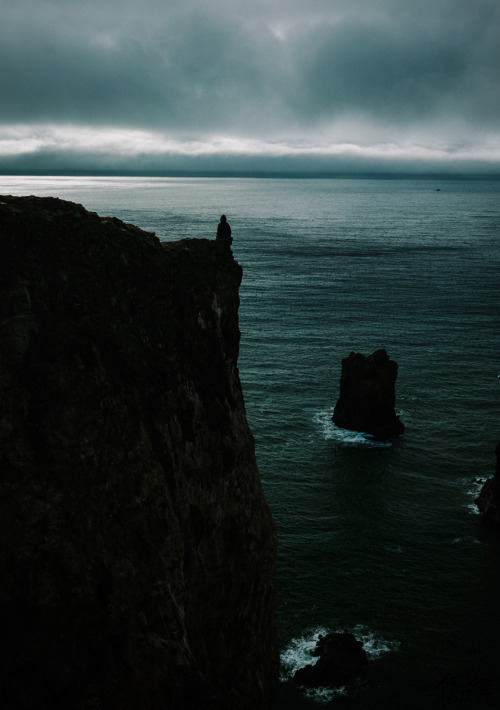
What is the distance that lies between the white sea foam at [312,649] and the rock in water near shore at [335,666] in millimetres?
397

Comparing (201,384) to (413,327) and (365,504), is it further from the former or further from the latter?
(413,327)

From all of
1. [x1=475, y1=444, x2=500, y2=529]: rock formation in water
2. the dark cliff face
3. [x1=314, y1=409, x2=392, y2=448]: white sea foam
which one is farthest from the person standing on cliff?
[x1=314, y1=409, x2=392, y2=448]: white sea foam

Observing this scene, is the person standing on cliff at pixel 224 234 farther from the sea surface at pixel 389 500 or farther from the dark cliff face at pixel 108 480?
the sea surface at pixel 389 500

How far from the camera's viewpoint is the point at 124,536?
691 inches

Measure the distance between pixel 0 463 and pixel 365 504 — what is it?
155 feet

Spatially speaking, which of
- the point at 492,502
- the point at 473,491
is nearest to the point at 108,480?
the point at 492,502

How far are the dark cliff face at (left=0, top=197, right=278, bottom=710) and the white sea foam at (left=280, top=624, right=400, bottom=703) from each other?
18.7 m

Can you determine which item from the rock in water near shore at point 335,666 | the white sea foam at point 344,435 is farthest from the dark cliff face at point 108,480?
the white sea foam at point 344,435

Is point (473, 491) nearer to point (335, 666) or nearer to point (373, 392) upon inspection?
point (373, 392)

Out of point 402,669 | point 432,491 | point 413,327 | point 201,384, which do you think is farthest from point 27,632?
point 413,327

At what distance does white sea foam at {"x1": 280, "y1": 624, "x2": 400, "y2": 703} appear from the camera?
3828 centimetres

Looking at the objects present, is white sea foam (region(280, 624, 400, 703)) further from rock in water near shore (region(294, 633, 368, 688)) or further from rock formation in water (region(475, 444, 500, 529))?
rock formation in water (region(475, 444, 500, 529))

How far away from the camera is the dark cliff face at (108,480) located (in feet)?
53.5

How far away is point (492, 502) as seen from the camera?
55.3 m
